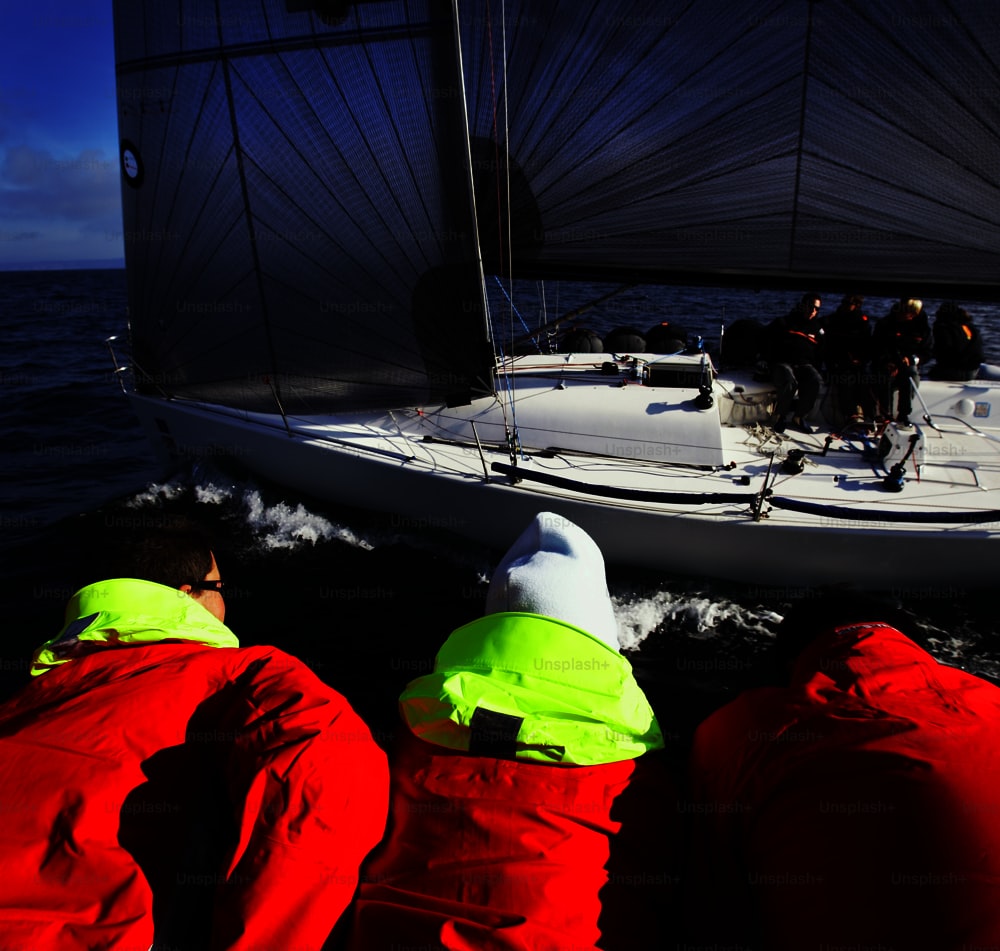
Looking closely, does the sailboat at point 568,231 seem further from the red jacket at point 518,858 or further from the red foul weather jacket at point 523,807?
the red jacket at point 518,858

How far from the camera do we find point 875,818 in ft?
3.71

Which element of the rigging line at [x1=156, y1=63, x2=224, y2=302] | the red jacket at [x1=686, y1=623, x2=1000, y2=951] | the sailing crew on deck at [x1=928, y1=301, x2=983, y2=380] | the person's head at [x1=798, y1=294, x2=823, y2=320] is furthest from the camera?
the sailing crew on deck at [x1=928, y1=301, x2=983, y2=380]

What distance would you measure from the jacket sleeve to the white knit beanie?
31.1 inches

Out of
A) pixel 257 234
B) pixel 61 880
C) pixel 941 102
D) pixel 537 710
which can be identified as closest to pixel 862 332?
pixel 941 102

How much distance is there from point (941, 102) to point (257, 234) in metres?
4.62

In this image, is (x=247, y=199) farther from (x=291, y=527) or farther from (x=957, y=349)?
(x=957, y=349)

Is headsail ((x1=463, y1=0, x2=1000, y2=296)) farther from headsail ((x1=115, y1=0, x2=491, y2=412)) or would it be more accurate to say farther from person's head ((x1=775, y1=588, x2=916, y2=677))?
person's head ((x1=775, y1=588, x2=916, y2=677))

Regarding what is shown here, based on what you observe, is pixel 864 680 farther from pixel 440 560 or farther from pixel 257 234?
pixel 257 234

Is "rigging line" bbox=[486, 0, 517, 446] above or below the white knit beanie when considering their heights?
above

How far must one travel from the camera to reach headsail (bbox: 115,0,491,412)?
457 cm

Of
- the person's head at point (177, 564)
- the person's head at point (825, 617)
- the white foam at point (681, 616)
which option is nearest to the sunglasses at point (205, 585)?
the person's head at point (177, 564)

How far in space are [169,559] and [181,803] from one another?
869 mm

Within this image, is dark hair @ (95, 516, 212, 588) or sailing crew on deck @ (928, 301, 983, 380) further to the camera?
sailing crew on deck @ (928, 301, 983, 380)

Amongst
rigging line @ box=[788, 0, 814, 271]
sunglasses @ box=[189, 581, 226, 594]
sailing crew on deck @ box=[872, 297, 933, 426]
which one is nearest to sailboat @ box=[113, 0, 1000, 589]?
rigging line @ box=[788, 0, 814, 271]
